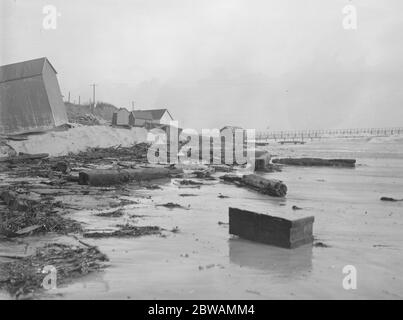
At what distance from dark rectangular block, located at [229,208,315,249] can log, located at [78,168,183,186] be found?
6250mm

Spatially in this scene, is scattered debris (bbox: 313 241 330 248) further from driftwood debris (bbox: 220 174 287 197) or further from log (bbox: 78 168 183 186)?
log (bbox: 78 168 183 186)

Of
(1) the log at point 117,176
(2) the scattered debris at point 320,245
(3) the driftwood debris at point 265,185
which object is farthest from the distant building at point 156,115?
(2) the scattered debris at point 320,245

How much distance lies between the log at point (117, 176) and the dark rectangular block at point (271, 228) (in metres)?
6.25

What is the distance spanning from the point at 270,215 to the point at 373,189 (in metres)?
8.43

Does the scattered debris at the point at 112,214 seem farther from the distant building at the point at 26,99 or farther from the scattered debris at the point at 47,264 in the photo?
the distant building at the point at 26,99

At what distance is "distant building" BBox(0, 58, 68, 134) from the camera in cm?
2470

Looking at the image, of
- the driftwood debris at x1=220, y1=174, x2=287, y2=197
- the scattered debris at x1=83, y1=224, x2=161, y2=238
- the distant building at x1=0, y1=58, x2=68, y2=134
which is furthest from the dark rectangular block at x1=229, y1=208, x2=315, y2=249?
the distant building at x1=0, y1=58, x2=68, y2=134

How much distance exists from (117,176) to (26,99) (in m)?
15.5

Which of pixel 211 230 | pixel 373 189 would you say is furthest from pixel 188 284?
pixel 373 189

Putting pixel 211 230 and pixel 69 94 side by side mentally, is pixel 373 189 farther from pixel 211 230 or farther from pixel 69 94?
pixel 69 94

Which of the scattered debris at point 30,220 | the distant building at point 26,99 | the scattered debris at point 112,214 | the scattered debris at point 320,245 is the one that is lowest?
the scattered debris at point 320,245

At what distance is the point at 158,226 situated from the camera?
6.73m

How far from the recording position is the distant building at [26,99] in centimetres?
2470

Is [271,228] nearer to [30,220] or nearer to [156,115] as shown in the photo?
[30,220]
